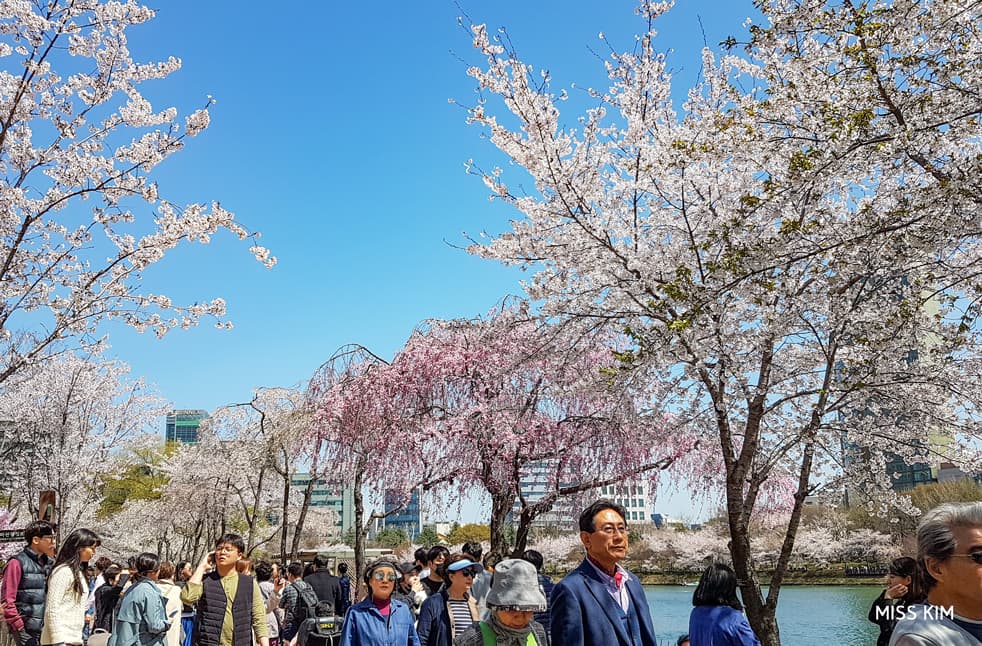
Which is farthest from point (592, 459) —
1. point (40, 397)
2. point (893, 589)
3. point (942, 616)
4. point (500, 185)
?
point (40, 397)

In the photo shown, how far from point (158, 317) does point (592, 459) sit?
23.9ft

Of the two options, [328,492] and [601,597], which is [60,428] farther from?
[601,597]

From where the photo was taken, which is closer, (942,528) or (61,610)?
(942,528)

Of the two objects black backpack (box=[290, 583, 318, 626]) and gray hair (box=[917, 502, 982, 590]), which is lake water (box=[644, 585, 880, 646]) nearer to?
black backpack (box=[290, 583, 318, 626])

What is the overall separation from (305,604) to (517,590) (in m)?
5.18

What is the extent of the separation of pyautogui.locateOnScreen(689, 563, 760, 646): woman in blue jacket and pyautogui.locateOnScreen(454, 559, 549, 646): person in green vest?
132cm

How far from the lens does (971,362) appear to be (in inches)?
304

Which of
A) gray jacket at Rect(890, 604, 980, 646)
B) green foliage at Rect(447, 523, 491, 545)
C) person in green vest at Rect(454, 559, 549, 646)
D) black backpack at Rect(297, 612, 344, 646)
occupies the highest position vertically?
gray jacket at Rect(890, 604, 980, 646)

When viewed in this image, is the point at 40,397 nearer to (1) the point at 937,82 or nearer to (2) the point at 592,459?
(2) the point at 592,459

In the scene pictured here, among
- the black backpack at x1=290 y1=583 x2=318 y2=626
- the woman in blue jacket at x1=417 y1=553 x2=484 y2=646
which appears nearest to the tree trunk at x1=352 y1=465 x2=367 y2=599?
the black backpack at x1=290 y1=583 x2=318 y2=626

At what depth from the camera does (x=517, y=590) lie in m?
3.49

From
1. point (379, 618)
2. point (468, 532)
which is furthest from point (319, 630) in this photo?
point (468, 532)

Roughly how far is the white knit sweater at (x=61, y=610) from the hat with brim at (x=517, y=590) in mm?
3736

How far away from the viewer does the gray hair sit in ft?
7.42
